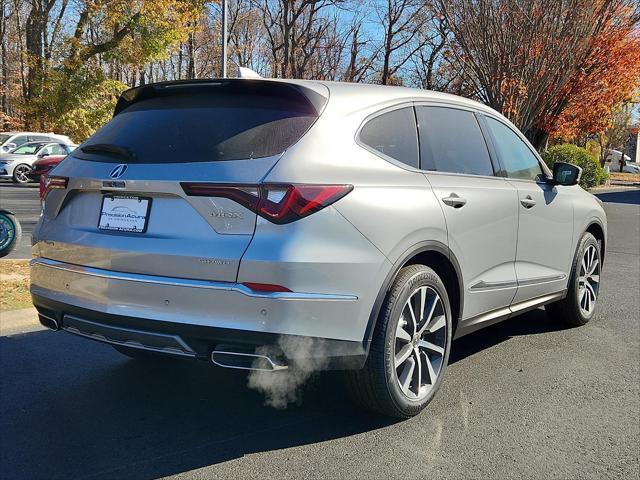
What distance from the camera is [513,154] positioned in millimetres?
4633

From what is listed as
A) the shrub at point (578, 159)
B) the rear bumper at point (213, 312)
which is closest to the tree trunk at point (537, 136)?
the shrub at point (578, 159)

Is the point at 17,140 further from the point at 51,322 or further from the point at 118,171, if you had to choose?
the point at 118,171

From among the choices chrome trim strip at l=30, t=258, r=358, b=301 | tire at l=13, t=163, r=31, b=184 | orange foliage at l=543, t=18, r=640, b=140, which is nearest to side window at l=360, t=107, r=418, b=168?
chrome trim strip at l=30, t=258, r=358, b=301

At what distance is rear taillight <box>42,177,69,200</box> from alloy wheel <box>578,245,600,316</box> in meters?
4.15

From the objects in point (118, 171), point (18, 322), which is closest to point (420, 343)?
point (118, 171)

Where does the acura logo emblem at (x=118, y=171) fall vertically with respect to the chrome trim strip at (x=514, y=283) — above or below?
→ above

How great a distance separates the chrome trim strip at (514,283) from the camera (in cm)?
392

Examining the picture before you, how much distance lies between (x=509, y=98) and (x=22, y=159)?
A: 16.4 meters

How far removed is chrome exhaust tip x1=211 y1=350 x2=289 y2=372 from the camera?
2.77 meters

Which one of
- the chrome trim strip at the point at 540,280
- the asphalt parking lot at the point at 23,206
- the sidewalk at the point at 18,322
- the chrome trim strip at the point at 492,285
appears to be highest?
the chrome trim strip at the point at 492,285

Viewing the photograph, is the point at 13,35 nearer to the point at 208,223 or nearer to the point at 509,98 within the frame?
the point at 509,98

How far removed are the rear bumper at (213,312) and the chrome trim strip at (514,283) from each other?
1.26m

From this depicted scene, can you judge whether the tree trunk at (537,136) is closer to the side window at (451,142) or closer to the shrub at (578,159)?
the shrub at (578,159)

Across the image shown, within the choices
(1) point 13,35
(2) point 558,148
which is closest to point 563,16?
(2) point 558,148
